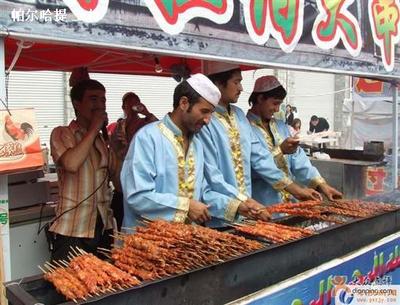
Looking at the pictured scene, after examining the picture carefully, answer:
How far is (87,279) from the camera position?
5.87ft

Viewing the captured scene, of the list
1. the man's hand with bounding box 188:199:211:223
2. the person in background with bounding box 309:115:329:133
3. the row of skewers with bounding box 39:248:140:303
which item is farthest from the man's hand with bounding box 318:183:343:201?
the person in background with bounding box 309:115:329:133

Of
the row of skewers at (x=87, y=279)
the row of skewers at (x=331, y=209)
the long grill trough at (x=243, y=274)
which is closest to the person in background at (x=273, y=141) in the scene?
the row of skewers at (x=331, y=209)

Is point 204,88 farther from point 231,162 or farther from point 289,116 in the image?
point 289,116

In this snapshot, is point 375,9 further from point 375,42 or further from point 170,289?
point 170,289

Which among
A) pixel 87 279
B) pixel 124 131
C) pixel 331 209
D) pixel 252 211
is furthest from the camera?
pixel 124 131

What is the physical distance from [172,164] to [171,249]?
2.30 ft

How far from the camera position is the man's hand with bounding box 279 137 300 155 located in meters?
3.66

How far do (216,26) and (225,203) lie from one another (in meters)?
1.13

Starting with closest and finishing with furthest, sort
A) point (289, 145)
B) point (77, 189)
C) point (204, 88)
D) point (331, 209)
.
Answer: point (204, 88) → point (77, 189) → point (331, 209) → point (289, 145)

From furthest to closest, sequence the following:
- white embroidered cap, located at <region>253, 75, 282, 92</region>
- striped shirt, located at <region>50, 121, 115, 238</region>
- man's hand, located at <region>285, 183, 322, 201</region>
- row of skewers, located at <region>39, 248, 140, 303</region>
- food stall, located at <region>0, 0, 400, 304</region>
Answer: white embroidered cap, located at <region>253, 75, 282, 92</region> → man's hand, located at <region>285, 183, 322, 201</region> → striped shirt, located at <region>50, 121, 115, 238</region> → food stall, located at <region>0, 0, 400, 304</region> → row of skewers, located at <region>39, 248, 140, 303</region>

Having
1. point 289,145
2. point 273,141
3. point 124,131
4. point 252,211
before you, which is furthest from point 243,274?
point 124,131

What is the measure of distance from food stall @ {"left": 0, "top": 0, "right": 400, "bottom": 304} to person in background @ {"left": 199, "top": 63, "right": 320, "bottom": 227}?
0.44 metres

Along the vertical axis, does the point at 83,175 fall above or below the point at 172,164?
below

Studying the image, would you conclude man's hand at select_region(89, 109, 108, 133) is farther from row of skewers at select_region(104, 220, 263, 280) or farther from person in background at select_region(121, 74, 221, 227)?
row of skewers at select_region(104, 220, 263, 280)
